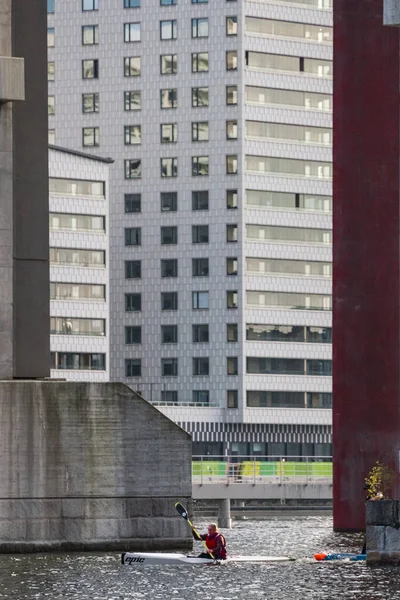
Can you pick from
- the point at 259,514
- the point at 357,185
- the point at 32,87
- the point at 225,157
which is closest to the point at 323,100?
the point at 225,157

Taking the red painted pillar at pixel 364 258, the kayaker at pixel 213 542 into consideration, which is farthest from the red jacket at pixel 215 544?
the red painted pillar at pixel 364 258

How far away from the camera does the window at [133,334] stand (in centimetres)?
15238

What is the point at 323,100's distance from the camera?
156 meters

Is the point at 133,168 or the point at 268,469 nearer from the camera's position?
the point at 268,469

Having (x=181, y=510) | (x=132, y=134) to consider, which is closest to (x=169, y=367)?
(x=132, y=134)

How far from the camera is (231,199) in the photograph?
15225cm

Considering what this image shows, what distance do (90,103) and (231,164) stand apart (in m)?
13.1

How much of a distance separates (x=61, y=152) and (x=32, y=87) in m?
87.7

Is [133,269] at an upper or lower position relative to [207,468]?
upper

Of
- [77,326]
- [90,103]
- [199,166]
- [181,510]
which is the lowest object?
[181,510]

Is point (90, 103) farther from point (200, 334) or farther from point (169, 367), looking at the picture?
point (169, 367)

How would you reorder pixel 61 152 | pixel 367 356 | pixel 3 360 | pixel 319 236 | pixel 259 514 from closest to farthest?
1. pixel 3 360
2. pixel 367 356
3. pixel 259 514
4. pixel 61 152
5. pixel 319 236

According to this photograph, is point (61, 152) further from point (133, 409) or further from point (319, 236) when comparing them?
point (133, 409)

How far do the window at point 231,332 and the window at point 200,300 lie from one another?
243cm
